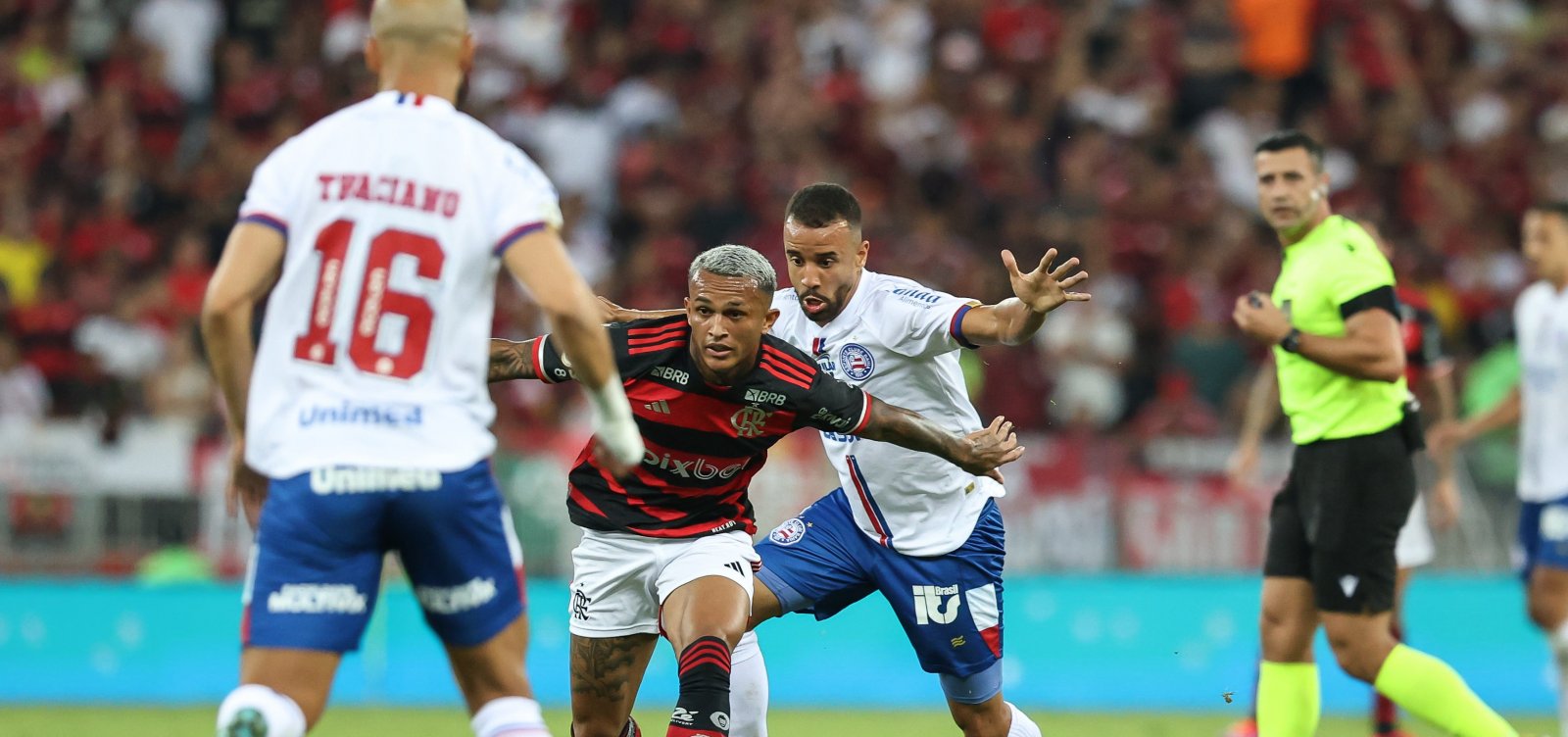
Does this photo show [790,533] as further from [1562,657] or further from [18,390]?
[18,390]

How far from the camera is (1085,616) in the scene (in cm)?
1140

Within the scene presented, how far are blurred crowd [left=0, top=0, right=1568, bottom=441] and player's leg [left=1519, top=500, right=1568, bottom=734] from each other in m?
4.44

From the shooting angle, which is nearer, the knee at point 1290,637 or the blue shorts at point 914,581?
the blue shorts at point 914,581

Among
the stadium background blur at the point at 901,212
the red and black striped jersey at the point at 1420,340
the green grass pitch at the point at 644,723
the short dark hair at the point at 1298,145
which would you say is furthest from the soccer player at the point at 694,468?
the stadium background blur at the point at 901,212

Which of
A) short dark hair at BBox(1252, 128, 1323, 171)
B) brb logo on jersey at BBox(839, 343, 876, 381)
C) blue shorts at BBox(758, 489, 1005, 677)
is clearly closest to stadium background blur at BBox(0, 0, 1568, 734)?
blue shorts at BBox(758, 489, 1005, 677)

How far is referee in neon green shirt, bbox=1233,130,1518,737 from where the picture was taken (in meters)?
6.97

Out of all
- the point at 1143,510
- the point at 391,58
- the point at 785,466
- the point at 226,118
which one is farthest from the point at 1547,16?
the point at 391,58

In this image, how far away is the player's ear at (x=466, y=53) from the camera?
15.3ft

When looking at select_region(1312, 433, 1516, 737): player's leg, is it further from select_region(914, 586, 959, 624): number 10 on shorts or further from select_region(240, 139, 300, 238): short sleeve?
select_region(240, 139, 300, 238): short sleeve

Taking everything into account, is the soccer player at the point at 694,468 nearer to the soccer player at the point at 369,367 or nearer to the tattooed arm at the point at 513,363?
the tattooed arm at the point at 513,363

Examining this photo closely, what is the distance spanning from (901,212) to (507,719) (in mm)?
10835

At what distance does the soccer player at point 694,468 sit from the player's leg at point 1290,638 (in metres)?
1.78

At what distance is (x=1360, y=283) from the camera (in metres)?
7.05

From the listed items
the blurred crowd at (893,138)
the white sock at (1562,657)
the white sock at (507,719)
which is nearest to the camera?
the white sock at (507,719)
